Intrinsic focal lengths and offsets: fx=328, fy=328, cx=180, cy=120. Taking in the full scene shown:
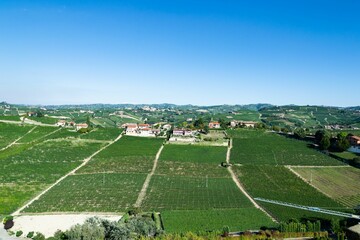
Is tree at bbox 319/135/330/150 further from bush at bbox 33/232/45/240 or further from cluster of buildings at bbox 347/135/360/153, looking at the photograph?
bush at bbox 33/232/45/240

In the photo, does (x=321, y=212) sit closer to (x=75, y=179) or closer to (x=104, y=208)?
(x=104, y=208)

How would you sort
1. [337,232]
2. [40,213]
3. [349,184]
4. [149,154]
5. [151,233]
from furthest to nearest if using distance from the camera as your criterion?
[149,154], [349,184], [40,213], [337,232], [151,233]

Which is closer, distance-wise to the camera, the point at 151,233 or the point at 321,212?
the point at 151,233

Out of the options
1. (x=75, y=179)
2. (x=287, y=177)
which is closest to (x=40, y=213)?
(x=75, y=179)

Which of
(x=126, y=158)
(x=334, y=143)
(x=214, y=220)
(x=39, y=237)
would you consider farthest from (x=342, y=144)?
(x=39, y=237)

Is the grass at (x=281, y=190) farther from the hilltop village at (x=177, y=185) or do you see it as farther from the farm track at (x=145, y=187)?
the farm track at (x=145, y=187)

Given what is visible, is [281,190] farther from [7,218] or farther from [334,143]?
[7,218]

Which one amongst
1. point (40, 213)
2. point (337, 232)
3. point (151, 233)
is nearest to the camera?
point (151, 233)
